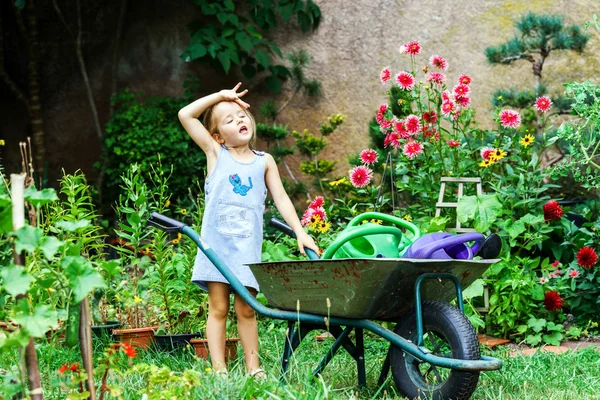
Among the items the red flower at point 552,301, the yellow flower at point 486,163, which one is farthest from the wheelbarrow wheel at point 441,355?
the yellow flower at point 486,163

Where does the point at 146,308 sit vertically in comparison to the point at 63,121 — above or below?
below

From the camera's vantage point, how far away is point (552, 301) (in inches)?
153

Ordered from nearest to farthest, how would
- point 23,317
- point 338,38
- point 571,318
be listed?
point 23,317 → point 571,318 → point 338,38

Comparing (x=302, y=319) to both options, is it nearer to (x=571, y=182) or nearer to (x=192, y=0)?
(x=571, y=182)

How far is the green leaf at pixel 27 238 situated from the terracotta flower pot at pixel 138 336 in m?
1.73

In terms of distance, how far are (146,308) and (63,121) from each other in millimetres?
4571

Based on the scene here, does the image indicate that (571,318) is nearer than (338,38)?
Yes

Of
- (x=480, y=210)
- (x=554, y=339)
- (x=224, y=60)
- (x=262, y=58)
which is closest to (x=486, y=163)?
(x=480, y=210)

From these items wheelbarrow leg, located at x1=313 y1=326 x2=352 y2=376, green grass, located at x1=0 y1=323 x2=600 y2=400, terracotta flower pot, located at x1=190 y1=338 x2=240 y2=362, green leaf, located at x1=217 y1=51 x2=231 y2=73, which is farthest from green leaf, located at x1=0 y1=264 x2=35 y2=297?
green leaf, located at x1=217 y1=51 x2=231 y2=73

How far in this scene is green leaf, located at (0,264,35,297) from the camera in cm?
173

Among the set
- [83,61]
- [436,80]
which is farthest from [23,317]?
[83,61]

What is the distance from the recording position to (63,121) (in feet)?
25.5

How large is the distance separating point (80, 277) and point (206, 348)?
1526 millimetres

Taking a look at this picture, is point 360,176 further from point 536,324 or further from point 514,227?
point 536,324
